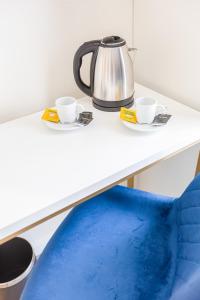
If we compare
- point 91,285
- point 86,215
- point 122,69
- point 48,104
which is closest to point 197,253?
point 91,285

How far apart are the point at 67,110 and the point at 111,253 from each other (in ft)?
1.51

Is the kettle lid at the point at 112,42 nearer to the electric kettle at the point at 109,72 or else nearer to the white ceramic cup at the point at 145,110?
the electric kettle at the point at 109,72

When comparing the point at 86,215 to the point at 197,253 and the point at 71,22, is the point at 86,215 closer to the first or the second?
the point at 197,253

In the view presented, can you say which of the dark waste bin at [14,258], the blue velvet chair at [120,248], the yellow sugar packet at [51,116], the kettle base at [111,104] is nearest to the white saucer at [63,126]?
the yellow sugar packet at [51,116]

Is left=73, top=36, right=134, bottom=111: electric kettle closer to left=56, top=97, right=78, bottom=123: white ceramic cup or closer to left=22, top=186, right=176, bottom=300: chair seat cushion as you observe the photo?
left=56, top=97, right=78, bottom=123: white ceramic cup

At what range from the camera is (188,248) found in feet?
2.42

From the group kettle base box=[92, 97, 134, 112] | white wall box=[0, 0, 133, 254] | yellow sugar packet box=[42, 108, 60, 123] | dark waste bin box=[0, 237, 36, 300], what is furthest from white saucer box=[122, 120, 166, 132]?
dark waste bin box=[0, 237, 36, 300]

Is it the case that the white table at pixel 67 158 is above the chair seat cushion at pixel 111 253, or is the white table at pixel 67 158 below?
above

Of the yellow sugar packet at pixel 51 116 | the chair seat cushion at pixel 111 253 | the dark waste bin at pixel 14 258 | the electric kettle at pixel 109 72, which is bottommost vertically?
the dark waste bin at pixel 14 258

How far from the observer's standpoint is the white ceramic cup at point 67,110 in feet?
3.71

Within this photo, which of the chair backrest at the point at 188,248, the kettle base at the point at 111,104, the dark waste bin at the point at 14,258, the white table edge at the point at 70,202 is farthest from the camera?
the dark waste bin at the point at 14,258

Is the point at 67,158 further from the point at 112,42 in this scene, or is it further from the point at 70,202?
the point at 112,42

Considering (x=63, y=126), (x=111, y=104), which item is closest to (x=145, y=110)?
(x=111, y=104)

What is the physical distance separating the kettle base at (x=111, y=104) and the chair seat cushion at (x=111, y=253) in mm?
282
